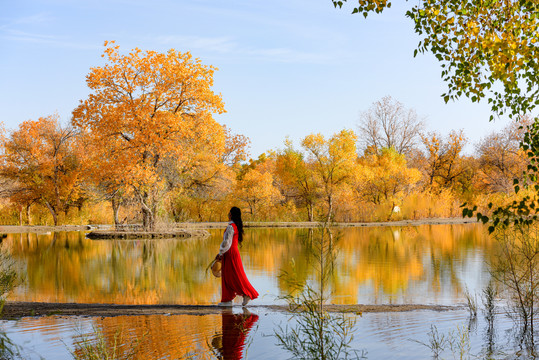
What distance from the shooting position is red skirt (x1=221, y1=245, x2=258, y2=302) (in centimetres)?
1098

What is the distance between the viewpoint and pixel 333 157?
149ft

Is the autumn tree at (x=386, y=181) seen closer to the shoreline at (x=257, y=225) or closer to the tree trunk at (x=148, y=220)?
the shoreline at (x=257, y=225)

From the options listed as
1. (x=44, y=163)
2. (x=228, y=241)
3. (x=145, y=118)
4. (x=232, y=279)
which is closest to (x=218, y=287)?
(x=232, y=279)

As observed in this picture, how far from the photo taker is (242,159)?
5703cm

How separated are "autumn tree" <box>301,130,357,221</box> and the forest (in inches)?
3.4

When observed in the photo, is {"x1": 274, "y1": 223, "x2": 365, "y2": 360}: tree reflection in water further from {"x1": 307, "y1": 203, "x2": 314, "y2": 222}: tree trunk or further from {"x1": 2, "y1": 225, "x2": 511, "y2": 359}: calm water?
{"x1": 307, "y1": 203, "x2": 314, "y2": 222}: tree trunk

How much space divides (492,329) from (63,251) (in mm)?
19355

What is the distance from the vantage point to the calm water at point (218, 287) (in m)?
8.05

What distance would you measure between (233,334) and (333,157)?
37.4 metres

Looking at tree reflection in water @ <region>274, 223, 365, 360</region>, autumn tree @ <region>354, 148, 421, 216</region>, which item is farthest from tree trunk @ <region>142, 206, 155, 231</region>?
tree reflection in water @ <region>274, 223, 365, 360</region>

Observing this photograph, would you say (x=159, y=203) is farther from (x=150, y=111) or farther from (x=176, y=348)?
(x=176, y=348)

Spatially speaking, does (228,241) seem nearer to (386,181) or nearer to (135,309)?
(135,309)

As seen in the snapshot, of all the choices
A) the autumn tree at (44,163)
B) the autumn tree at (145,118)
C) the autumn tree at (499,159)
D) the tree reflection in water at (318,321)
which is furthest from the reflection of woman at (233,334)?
the autumn tree at (499,159)

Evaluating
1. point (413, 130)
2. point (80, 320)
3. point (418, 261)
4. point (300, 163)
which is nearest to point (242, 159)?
point (300, 163)
